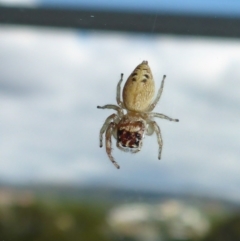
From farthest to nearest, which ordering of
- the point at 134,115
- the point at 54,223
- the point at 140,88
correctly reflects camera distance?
the point at 54,223 → the point at 134,115 → the point at 140,88

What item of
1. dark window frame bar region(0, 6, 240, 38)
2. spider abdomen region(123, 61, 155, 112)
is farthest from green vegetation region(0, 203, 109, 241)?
spider abdomen region(123, 61, 155, 112)

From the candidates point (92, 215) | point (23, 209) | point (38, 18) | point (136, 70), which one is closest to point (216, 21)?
point (136, 70)

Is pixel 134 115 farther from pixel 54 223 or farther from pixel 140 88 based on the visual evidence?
pixel 54 223

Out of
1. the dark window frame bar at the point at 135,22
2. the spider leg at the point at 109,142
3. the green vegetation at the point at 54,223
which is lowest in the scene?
the spider leg at the point at 109,142

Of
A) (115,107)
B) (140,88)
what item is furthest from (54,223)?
(140,88)

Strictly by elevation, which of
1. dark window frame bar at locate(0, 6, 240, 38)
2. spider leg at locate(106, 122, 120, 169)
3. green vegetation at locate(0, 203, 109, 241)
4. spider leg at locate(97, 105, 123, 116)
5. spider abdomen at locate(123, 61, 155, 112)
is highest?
dark window frame bar at locate(0, 6, 240, 38)

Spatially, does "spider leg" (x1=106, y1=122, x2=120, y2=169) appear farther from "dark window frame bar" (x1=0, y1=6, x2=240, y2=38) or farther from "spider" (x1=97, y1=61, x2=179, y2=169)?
"dark window frame bar" (x1=0, y1=6, x2=240, y2=38)

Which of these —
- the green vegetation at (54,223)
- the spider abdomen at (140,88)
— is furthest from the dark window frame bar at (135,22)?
the green vegetation at (54,223)

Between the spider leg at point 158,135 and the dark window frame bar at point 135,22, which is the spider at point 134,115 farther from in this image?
the dark window frame bar at point 135,22
